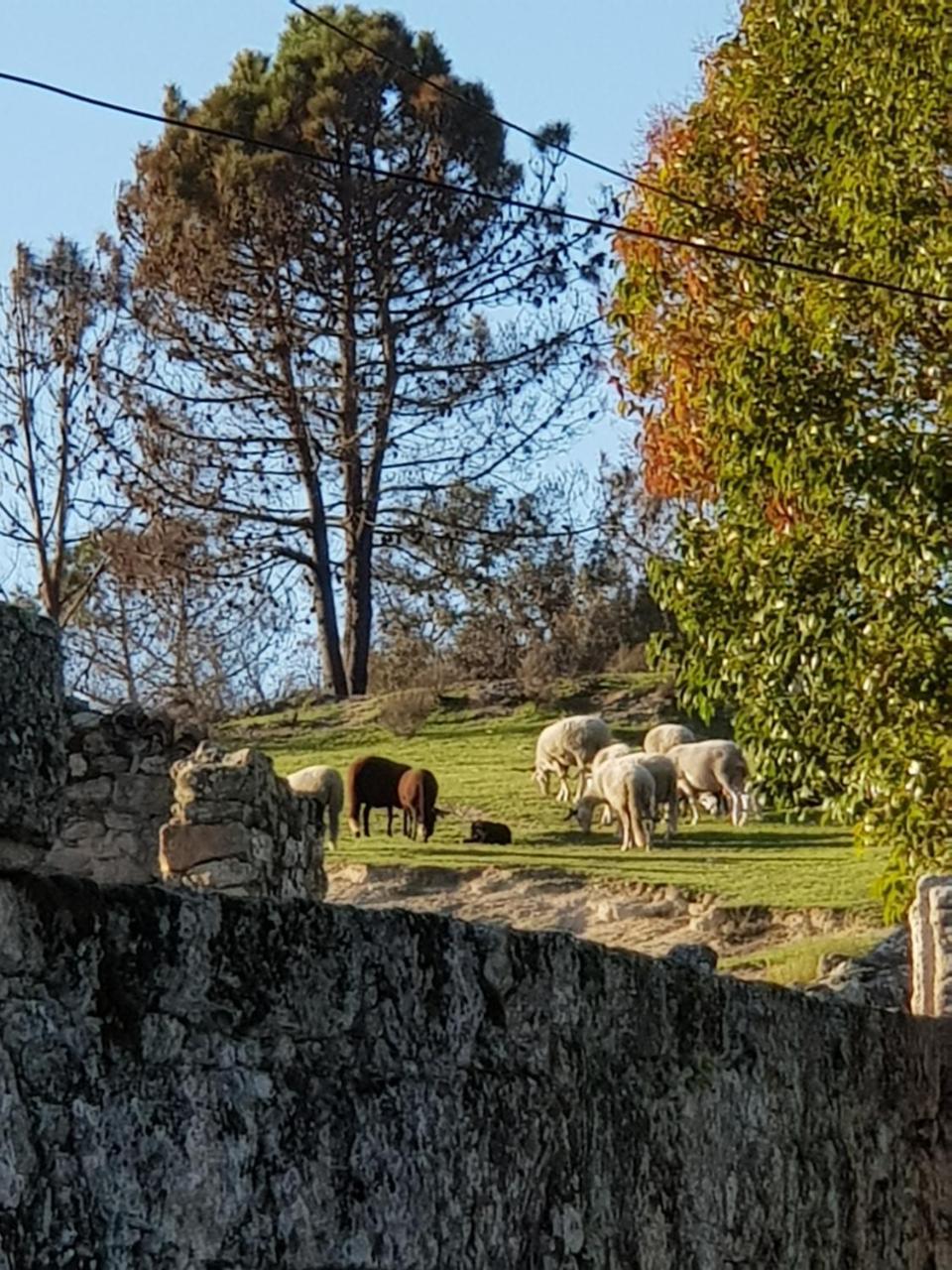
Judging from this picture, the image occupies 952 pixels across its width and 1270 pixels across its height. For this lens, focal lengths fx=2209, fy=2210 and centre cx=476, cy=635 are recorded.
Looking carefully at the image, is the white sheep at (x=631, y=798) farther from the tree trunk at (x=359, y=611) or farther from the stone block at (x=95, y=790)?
the tree trunk at (x=359, y=611)

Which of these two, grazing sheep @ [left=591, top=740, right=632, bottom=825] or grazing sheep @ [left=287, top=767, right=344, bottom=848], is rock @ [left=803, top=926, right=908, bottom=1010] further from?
grazing sheep @ [left=591, top=740, right=632, bottom=825]

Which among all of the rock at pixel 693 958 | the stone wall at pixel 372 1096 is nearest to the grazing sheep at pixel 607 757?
the rock at pixel 693 958

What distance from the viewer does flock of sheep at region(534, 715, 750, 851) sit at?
2280 centimetres

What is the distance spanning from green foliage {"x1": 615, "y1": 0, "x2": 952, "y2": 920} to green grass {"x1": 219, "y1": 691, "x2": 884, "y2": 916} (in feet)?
16.8

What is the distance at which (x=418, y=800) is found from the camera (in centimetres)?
2314

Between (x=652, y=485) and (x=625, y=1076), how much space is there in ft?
31.1

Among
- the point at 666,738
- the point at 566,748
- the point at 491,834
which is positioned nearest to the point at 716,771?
the point at 566,748

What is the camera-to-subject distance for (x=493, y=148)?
37.1 m

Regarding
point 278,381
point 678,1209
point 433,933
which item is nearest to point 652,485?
point 678,1209

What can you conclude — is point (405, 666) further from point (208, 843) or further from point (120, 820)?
point (208, 843)

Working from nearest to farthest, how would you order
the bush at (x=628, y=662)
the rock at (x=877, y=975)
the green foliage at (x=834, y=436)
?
the rock at (x=877, y=975), the green foliage at (x=834, y=436), the bush at (x=628, y=662)

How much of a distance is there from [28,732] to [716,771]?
862 inches

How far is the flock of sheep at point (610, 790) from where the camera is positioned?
22703 millimetres

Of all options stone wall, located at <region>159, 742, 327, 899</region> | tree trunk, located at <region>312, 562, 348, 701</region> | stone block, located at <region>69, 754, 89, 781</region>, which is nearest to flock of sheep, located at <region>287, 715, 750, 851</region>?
stone block, located at <region>69, 754, 89, 781</region>
